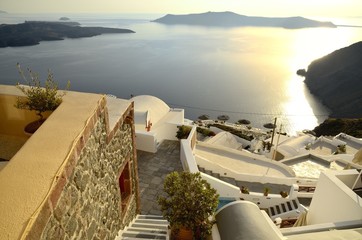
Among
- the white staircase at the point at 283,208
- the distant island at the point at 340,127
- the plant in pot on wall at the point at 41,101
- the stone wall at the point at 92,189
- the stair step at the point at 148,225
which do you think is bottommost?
the distant island at the point at 340,127

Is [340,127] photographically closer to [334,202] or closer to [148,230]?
[334,202]

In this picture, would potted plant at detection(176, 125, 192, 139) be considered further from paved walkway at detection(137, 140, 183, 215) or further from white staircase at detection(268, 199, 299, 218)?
white staircase at detection(268, 199, 299, 218)

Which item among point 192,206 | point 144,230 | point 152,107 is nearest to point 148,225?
point 144,230

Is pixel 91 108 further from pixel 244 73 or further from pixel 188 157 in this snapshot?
pixel 244 73

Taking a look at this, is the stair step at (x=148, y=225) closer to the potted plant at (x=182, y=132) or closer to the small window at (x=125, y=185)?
the small window at (x=125, y=185)

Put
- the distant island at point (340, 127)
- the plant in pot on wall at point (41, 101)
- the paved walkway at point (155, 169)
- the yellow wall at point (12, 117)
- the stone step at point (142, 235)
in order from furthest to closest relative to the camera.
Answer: the distant island at point (340, 127), the paved walkway at point (155, 169), the stone step at point (142, 235), the yellow wall at point (12, 117), the plant in pot on wall at point (41, 101)

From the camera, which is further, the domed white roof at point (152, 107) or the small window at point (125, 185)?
the domed white roof at point (152, 107)

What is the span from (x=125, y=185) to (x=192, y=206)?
2323 millimetres

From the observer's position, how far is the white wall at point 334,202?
725 cm

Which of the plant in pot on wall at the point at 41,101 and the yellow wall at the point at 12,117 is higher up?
the plant in pot on wall at the point at 41,101

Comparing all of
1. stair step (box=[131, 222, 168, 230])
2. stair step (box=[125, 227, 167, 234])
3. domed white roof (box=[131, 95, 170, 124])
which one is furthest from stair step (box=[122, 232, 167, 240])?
domed white roof (box=[131, 95, 170, 124])

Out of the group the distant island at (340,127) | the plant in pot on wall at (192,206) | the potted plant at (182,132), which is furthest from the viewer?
the distant island at (340,127)

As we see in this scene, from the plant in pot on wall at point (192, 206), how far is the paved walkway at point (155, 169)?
11.9 ft

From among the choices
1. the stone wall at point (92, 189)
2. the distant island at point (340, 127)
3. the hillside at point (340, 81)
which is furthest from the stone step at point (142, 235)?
the hillside at point (340, 81)
